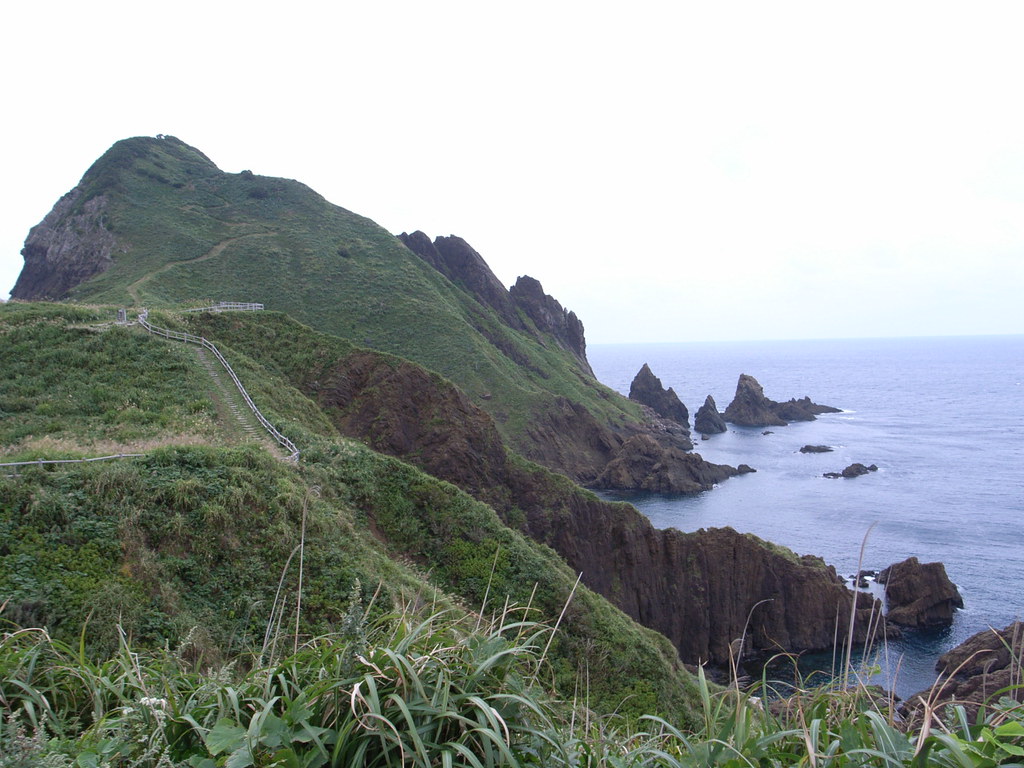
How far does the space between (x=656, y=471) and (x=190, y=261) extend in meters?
51.7

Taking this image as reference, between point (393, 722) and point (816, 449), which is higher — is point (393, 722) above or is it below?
above

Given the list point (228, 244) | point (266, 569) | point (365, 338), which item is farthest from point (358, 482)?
point (228, 244)

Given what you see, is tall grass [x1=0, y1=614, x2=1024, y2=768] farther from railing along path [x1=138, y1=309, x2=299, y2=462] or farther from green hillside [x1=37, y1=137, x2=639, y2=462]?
green hillside [x1=37, y1=137, x2=639, y2=462]

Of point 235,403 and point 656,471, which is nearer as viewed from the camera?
point 235,403

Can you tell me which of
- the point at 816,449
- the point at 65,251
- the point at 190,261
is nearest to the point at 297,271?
the point at 190,261

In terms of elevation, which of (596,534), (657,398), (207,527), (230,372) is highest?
(230,372)

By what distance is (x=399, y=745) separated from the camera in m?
2.90

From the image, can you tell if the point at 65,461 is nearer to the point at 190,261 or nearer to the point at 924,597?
the point at 924,597

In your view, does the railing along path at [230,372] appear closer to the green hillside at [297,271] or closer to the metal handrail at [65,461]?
the metal handrail at [65,461]

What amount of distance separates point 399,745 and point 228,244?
7063 cm

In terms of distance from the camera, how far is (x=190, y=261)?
58.9 m

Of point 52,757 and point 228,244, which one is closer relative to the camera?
point 52,757

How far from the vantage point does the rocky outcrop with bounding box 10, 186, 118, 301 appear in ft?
194

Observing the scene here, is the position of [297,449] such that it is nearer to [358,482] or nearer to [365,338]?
[358,482]
